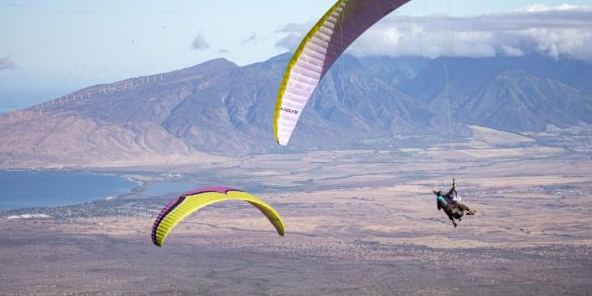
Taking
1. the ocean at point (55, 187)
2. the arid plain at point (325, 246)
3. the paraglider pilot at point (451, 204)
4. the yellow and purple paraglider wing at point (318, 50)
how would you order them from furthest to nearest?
the ocean at point (55, 187) < the arid plain at point (325, 246) < the paraglider pilot at point (451, 204) < the yellow and purple paraglider wing at point (318, 50)

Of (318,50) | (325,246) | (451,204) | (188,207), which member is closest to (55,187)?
(325,246)

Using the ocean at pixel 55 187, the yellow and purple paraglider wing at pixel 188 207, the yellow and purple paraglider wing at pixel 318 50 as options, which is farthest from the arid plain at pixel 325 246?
the yellow and purple paraglider wing at pixel 318 50

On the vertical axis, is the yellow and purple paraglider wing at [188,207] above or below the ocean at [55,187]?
below

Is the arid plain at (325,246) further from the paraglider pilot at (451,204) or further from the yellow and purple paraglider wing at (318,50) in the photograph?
the yellow and purple paraglider wing at (318,50)

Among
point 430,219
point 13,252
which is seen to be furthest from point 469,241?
point 13,252

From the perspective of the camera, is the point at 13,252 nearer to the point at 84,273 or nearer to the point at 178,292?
the point at 84,273
